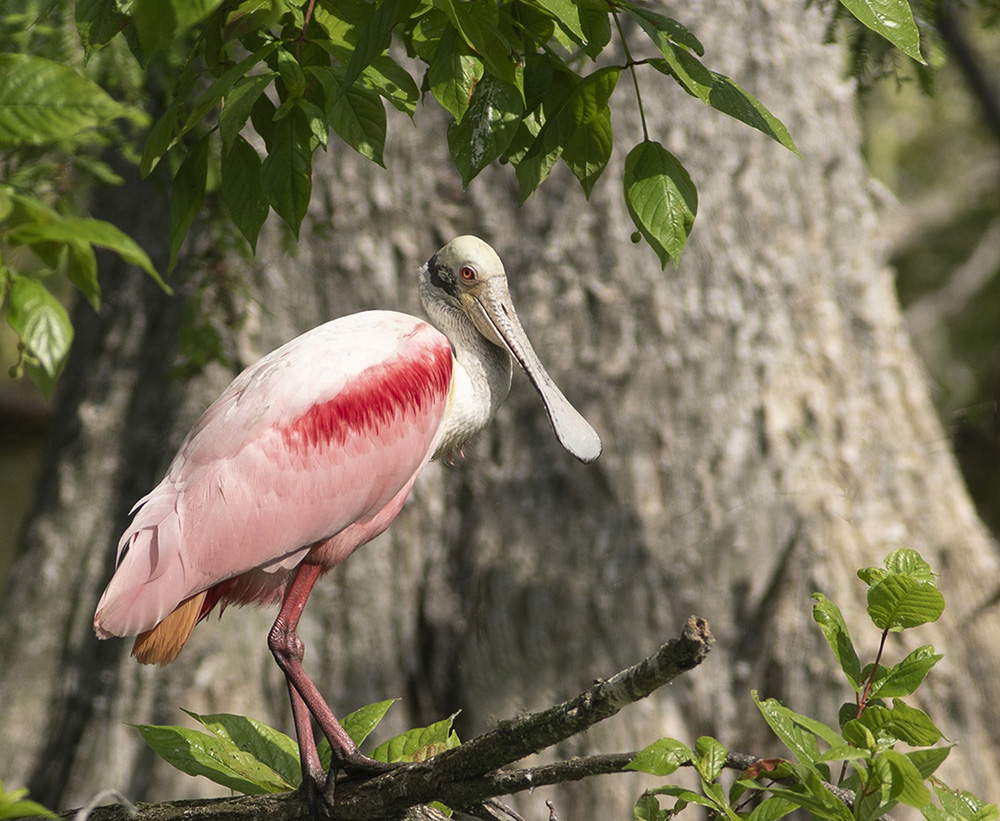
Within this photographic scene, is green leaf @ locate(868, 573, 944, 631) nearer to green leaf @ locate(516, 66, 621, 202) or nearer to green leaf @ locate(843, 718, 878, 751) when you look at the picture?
green leaf @ locate(843, 718, 878, 751)

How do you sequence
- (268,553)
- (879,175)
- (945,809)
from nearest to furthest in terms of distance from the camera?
(945,809)
(268,553)
(879,175)

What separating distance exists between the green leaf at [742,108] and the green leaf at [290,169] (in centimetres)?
73

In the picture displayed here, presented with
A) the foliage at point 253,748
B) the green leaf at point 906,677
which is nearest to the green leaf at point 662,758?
the green leaf at point 906,677

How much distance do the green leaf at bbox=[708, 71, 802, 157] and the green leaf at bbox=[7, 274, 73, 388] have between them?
38.7 inches

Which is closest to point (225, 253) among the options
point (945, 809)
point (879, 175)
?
point (945, 809)

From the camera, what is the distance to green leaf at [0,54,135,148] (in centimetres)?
117

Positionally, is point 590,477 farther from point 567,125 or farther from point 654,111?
point 567,125

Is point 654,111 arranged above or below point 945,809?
below

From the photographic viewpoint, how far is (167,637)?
102 inches

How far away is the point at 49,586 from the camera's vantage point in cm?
528

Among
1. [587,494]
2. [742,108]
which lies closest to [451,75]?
[742,108]

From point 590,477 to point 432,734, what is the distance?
9.05ft

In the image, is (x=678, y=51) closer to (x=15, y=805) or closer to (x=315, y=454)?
(x=15, y=805)

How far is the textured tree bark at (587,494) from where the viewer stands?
4965 mm
